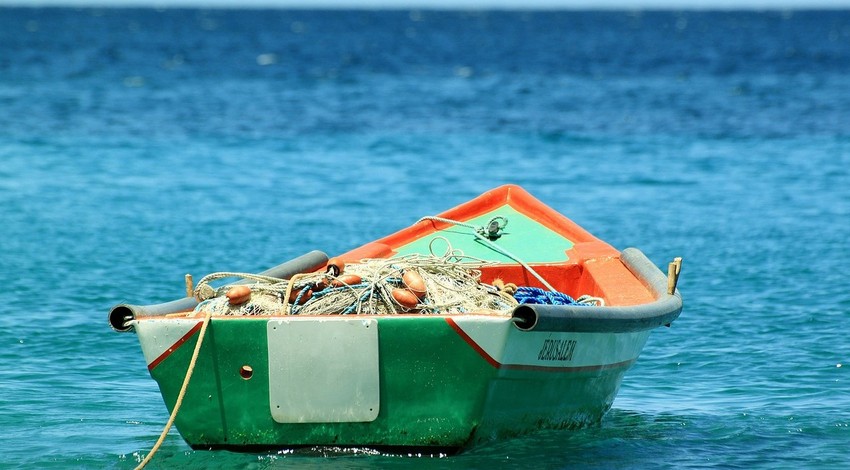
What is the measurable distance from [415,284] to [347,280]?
0.39 meters

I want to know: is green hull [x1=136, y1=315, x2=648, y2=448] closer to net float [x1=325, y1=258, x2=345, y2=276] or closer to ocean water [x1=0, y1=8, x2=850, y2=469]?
ocean water [x1=0, y1=8, x2=850, y2=469]

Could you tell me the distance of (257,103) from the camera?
3125cm

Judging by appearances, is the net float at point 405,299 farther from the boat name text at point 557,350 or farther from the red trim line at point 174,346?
the red trim line at point 174,346

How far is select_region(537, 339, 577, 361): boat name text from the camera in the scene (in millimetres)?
5941

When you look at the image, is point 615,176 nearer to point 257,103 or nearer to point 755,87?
point 257,103

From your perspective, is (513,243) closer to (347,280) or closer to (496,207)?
(496,207)

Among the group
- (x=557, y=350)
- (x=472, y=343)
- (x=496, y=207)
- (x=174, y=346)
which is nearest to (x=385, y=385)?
(x=472, y=343)

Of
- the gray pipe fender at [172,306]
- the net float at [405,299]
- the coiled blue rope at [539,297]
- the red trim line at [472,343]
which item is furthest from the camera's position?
the coiled blue rope at [539,297]

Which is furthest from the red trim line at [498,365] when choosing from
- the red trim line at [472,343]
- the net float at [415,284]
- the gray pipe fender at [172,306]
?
the gray pipe fender at [172,306]

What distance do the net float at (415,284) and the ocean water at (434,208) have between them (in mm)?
859

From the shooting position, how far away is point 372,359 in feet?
18.7

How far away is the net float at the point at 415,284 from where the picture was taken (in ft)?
20.5

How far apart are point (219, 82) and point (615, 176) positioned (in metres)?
22.1

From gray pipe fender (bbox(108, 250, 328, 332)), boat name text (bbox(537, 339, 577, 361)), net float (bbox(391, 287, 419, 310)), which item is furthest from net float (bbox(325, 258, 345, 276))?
boat name text (bbox(537, 339, 577, 361))
